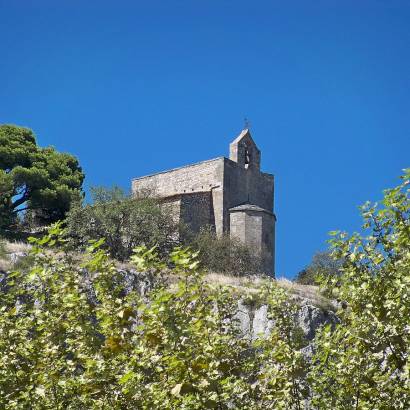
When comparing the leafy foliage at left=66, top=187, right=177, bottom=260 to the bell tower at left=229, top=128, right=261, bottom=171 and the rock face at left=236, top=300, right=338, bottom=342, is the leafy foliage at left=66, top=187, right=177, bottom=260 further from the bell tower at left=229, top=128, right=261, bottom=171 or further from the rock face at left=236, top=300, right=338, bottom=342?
the rock face at left=236, top=300, right=338, bottom=342

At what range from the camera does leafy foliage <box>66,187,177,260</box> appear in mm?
39719

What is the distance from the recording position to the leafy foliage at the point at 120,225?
39719 millimetres

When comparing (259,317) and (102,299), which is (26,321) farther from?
(259,317)

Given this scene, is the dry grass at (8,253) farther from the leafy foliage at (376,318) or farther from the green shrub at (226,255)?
the leafy foliage at (376,318)

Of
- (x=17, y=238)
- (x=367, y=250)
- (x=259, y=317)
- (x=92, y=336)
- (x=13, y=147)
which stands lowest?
(x=92, y=336)

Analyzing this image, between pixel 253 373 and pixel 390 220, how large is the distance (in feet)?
11.6

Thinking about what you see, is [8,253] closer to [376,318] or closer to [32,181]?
[32,181]

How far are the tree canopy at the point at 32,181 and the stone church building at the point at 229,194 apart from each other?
569cm

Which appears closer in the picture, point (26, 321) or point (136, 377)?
point (136, 377)

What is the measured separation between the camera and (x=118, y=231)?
1580 inches

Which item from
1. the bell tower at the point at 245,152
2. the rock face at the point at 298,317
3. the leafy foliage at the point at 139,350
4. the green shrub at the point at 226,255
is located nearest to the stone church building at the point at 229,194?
the bell tower at the point at 245,152

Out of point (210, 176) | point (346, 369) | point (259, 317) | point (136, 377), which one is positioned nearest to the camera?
point (136, 377)

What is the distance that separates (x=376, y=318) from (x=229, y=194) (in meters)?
A: 41.4

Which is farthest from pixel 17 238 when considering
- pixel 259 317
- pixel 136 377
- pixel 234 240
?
pixel 136 377
